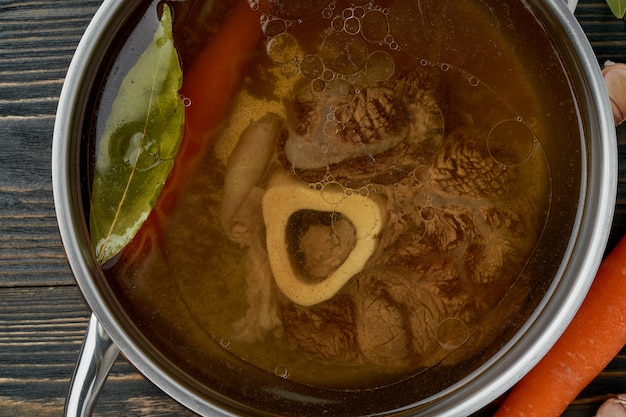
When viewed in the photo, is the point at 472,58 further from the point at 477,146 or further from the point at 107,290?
the point at 107,290

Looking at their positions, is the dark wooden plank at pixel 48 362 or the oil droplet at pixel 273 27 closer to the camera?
the oil droplet at pixel 273 27

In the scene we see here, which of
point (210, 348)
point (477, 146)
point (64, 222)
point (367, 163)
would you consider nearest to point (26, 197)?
point (64, 222)

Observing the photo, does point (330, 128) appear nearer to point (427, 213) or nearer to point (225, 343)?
point (427, 213)

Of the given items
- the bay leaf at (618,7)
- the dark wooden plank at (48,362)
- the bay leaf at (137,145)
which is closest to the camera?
the bay leaf at (137,145)

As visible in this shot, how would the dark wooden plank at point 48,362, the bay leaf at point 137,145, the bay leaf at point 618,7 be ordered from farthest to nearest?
1. the dark wooden plank at point 48,362
2. the bay leaf at point 618,7
3. the bay leaf at point 137,145

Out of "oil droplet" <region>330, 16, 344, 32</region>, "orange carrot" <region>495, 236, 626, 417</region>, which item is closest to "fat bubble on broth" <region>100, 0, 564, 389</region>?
"oil droplet" <region>330, 16, 344, 32</region>

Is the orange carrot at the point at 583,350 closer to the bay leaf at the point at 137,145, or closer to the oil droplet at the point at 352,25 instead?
the oil droplet at the point at 352,25

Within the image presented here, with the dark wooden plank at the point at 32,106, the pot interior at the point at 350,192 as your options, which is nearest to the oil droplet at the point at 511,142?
the pot interior at the point at 350,192
